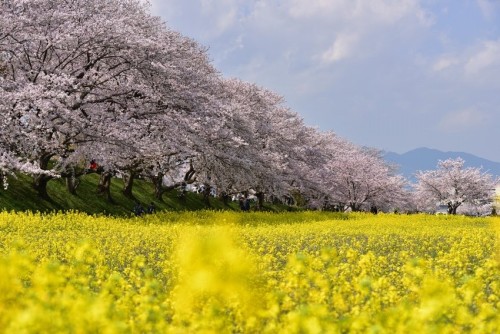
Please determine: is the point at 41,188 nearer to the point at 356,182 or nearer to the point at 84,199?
the point at 84,199

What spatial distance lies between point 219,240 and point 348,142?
96.3m

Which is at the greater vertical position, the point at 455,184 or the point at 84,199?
the point at 455,184

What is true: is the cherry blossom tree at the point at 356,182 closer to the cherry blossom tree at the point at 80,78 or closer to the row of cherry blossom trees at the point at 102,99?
the row of cherry blossom trees at the point at 102,99

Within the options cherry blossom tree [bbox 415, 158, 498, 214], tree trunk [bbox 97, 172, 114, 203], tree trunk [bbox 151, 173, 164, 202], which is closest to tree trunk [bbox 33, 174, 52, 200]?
tree trunk [bbox 97, 172, 114, 203]

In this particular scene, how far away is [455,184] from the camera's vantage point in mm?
84625

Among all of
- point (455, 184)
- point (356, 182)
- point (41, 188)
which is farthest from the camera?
point (455, 184)

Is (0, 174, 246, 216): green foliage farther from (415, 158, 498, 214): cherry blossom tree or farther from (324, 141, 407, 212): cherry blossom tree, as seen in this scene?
(415, 158, 498, 214): cherry blossom tree

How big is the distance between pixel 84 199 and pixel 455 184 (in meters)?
64.6

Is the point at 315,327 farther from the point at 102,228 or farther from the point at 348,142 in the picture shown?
the point at 348,142

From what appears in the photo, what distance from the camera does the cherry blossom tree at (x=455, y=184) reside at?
8325cm

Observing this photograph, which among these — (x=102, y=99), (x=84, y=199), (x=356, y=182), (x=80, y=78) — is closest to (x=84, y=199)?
(x=84, y=199)

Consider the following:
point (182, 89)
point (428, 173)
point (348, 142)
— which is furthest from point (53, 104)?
point (348, 142)

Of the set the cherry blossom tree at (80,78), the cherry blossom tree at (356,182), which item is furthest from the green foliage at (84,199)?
the cherry blossom tree at (356,182)

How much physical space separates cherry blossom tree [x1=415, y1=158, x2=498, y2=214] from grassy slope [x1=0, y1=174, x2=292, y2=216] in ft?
156
